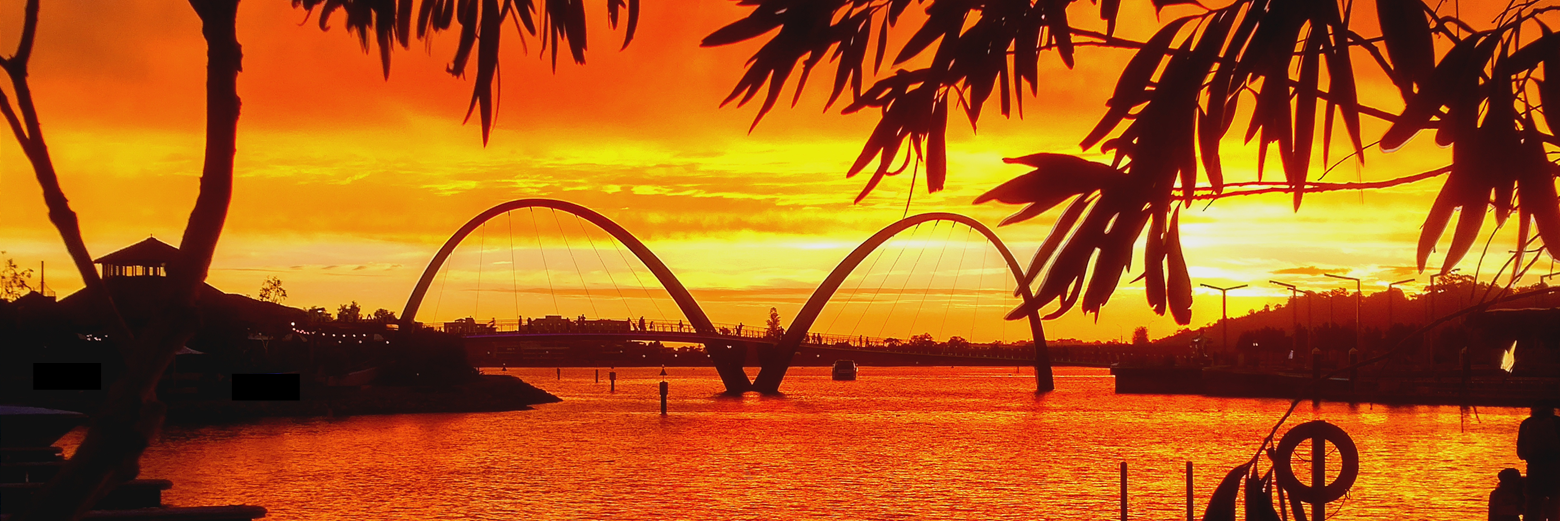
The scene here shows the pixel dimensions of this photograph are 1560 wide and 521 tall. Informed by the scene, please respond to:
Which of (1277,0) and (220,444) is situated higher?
(1277,0)

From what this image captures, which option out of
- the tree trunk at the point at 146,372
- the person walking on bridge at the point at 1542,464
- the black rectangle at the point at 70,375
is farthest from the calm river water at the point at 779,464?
the tree trunk at the point at 146,372

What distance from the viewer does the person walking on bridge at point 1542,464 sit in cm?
917

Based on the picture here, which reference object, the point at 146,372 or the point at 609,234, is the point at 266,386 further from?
the point at 146,372

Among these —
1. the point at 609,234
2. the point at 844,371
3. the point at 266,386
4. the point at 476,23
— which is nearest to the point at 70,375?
the point at 476,23

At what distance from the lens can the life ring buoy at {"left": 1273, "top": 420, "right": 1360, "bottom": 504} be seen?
5.61m

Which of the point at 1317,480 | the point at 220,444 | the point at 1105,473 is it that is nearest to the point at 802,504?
the point at 1105,473

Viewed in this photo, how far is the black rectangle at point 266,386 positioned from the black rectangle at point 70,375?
48177 mm

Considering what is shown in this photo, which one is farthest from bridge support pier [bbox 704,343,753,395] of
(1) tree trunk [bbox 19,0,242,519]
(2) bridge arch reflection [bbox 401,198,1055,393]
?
(1) tree trunk [bbox 19,0,242,519]

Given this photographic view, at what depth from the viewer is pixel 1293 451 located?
630 cm

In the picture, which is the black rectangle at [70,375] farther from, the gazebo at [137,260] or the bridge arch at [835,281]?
the bridge arch at [835,281]

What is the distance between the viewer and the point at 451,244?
8925 cm

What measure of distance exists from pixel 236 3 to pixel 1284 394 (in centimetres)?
9727

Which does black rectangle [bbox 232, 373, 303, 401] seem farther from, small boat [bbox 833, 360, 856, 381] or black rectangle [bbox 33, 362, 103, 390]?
small boat [bbox 833, 360, 856, 381]

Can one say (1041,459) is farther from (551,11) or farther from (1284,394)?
(1284,394)
